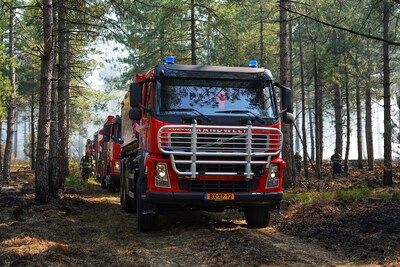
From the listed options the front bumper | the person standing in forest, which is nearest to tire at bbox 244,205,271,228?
the front bumper

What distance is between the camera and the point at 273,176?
28.4 feet

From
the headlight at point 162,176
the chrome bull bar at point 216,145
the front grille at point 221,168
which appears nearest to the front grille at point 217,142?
the chrome bull bar at point 216,145

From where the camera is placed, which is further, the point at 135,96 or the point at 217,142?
the point at 135,96

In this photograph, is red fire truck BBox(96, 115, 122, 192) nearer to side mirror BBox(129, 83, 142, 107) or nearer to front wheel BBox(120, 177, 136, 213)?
front wheel BBox(120, 177, 136, 213)

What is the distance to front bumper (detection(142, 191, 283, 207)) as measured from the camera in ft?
26.9

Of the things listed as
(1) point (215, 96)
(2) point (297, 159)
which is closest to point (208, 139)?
(1) point (215, 96)

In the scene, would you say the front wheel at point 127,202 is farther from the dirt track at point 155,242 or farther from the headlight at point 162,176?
the headlight at point 162,176

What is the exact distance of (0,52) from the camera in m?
18.0

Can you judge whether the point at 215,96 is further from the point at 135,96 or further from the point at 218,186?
the point at 218,186

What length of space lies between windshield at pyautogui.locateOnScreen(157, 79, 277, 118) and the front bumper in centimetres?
150

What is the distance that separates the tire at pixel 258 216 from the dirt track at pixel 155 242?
0.69 ft

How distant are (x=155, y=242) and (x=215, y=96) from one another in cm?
296

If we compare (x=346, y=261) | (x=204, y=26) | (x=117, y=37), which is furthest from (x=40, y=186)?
(x=204, y=26)

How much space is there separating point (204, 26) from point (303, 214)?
12488mm
